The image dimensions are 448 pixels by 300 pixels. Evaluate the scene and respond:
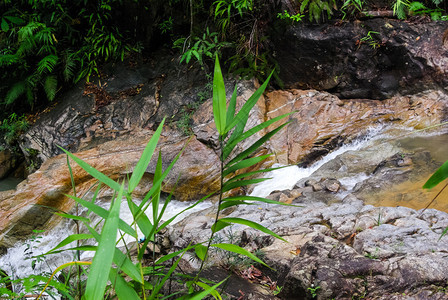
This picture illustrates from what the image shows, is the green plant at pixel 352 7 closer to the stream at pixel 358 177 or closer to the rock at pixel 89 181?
the stream at pixel 358 177

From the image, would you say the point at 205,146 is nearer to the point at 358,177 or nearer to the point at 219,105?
the point at 358,177

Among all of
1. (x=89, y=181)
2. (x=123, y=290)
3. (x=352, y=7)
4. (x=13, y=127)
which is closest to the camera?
(x=123, y=290)

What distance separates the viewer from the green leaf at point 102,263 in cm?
74

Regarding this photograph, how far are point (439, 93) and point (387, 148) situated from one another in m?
1.85

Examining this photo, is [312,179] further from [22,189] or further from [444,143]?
[22,189]

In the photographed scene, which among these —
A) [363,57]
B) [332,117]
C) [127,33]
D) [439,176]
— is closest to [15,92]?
[127,33]

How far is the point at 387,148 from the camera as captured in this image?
16.9 ft

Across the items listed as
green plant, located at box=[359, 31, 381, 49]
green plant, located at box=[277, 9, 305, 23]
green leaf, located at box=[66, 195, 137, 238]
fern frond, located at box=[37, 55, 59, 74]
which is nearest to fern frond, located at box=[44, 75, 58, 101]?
fern frond, located at box=[37, 55, 59, 74]

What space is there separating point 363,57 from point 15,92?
715cm

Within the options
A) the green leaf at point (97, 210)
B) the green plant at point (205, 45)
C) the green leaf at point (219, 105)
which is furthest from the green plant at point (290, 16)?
the green leaf at point (97, 210)

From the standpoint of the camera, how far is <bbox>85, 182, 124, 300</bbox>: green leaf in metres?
0.74

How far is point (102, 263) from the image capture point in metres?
0.77

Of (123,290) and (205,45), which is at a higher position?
(205,45)

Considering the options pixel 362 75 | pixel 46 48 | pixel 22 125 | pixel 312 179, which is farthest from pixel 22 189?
pixel 362 75
